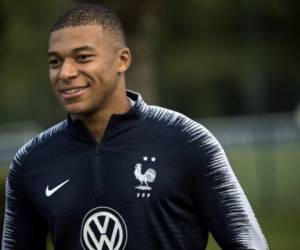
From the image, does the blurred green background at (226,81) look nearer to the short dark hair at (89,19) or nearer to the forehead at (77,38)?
the short dark hair at (89,19)

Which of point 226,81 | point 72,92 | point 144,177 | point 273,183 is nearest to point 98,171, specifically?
point 144,177

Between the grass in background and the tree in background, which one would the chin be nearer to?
the grass in background

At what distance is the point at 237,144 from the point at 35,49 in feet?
16.2

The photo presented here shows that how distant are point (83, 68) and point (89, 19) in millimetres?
227

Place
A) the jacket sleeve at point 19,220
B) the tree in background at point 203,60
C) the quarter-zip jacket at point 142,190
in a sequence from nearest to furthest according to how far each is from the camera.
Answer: the quarter-zip jacket at point 142,190, the jacket sleeve at point 19,220, the tree in background at point 203,60

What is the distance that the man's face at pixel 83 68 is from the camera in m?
4.38

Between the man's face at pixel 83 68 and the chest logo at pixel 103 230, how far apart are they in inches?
15.9

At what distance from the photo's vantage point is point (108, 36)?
448 centimetres

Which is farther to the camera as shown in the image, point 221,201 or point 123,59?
point 123,59

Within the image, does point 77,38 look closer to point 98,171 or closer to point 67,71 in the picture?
point 67,71

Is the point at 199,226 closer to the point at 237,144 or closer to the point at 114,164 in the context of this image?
the point at 114,164

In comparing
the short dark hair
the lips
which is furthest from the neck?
the short dark hair

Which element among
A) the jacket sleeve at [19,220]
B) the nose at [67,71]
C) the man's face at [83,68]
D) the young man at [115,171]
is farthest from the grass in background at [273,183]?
the nose at [67,71]

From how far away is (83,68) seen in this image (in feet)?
14.4
